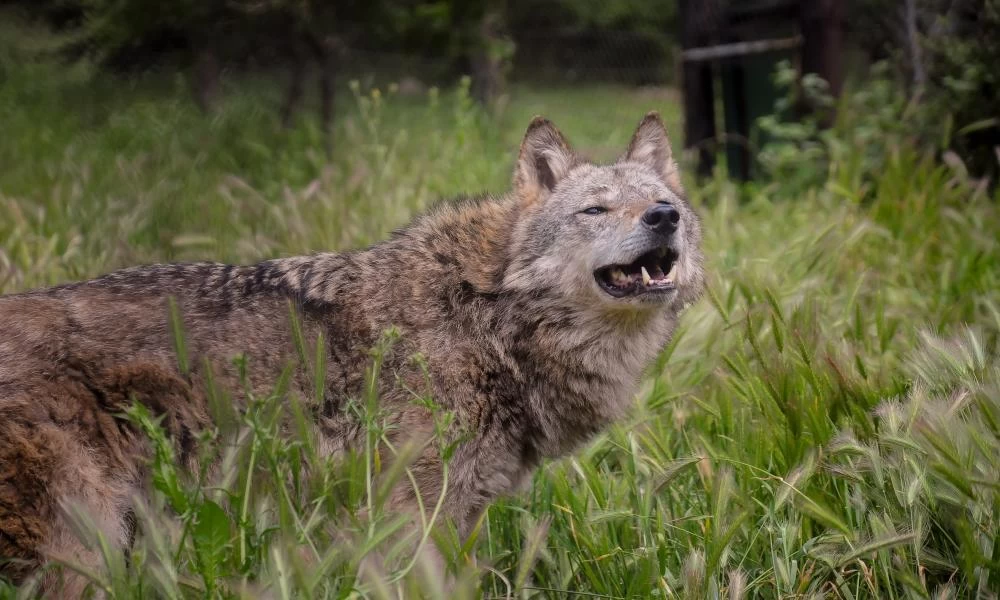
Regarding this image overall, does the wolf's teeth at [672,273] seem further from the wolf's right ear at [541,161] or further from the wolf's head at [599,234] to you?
the wolf's right ear at [541,161]

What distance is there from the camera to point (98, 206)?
21.7ft

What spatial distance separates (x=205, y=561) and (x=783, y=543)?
69.5 inches

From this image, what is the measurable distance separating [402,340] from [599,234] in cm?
93

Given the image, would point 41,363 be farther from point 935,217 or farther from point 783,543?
point 935,217

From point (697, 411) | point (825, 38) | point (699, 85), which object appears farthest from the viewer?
point (699, 85)

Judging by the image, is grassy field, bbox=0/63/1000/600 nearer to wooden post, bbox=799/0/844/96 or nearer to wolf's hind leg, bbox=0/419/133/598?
wolf's hind leg, bbox=0/419/133/598

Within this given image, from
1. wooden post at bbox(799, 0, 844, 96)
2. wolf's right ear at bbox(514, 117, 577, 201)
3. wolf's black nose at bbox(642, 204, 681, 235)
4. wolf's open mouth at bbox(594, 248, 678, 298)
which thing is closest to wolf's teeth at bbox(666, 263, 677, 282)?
wolf's open mouth at bbox(594, 248, 678, 298)

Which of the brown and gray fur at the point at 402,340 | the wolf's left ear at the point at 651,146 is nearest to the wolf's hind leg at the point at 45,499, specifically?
the brown and gray fur at the point at 402,340

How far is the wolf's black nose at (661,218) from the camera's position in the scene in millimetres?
3572

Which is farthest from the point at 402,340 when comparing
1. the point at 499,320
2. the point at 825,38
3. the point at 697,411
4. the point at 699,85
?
the point at 699,85

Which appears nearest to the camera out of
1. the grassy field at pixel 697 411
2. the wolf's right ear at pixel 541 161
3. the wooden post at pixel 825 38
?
the grassy field at pixel 697 411

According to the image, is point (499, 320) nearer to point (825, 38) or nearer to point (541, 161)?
point (541, 161)

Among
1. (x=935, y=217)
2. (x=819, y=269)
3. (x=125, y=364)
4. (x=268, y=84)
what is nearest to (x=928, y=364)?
(x=819, y=269)

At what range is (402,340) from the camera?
3.39 meters
